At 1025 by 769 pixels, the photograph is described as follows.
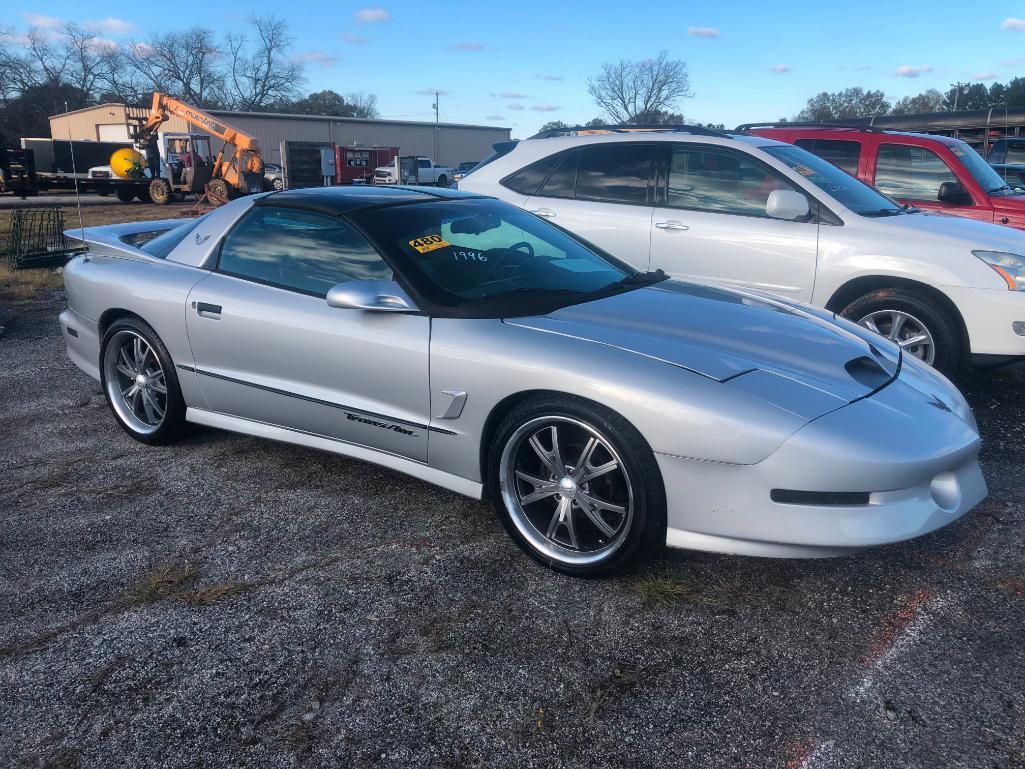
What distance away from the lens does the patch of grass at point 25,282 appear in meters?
8.84

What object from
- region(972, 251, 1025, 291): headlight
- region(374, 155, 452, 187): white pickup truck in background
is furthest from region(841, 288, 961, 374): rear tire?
region(374, 155, 452, 187): white pickup truck in background

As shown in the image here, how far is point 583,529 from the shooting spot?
10.2ft

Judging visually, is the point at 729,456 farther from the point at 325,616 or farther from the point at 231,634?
the point at 231,634

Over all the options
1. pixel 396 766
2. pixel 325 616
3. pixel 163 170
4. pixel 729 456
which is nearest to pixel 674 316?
pixel 729 456

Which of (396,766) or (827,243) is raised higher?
(827,243)

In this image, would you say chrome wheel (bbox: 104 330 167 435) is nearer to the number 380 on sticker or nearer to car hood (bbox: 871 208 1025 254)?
the number 380 on sticker

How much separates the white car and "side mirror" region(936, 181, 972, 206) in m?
1.60

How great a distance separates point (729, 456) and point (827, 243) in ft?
10.5

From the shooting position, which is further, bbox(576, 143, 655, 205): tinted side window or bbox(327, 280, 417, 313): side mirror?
bbox(576, 143, 655, 205): tinted side window

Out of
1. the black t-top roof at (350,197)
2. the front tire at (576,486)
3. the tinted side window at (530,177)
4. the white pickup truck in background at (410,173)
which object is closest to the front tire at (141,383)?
the black t-top roof at (350,197)

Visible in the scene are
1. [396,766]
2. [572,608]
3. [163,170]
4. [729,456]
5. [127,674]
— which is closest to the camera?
[396,766]

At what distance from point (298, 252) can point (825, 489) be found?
8.25ft

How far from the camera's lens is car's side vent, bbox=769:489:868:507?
8.48ft

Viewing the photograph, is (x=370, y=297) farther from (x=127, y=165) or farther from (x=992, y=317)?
(x=127, y=165)
